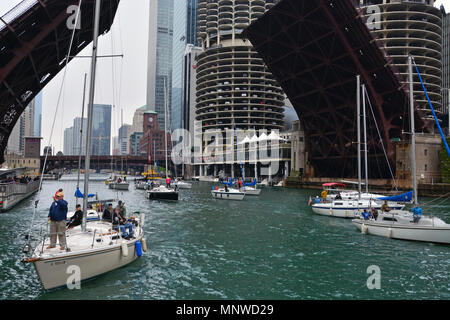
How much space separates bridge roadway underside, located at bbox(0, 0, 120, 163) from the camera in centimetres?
2536

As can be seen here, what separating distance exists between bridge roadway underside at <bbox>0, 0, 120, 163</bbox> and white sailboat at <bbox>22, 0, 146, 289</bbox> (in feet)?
56.8

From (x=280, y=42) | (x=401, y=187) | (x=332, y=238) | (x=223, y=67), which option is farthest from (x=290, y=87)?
(x=223, y=67)

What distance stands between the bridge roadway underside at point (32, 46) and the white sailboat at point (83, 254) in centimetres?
1731

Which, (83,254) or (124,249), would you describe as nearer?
(83,254)

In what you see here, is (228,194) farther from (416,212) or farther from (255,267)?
(255,267)

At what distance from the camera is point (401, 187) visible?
165 ft

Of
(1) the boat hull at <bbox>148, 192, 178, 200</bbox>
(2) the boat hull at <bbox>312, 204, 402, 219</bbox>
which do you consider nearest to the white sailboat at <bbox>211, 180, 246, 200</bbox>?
(1) the boat hull at <bbox>148, 192, 178, 200</bbox>

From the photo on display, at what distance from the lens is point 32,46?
87.7ft

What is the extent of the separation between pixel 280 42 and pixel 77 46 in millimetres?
30518

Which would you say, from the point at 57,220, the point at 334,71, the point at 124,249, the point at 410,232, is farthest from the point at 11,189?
the point at 334,71

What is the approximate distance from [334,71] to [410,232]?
3645 cm

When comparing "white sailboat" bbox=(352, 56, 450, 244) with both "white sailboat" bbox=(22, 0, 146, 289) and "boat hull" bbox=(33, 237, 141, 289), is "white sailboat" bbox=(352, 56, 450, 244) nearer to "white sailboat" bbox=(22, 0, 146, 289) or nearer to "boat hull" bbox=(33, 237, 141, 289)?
"white sailboat" bbox=(22, 0, 146, 289)

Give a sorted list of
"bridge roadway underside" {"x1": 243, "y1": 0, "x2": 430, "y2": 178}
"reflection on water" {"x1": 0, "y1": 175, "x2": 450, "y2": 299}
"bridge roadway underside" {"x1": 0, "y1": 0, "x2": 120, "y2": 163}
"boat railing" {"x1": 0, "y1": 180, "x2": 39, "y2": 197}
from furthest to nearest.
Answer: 1. "bridge roadway underside" {"x1": 243, "y1": 0, "x2": 430, "y2": 178}
2. "boat railing" {"x1": 0, "y1": 180, "x2": 39, "y2": 197}
3. "bridge roadway underside" {"x1": 0, "y1": 0, "x2": 120, "y2": 163}
4. "reflection on water" {"x1": 0, "y1": 175, "x2": 450, "y2": 299}

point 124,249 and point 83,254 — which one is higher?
point 83,254
